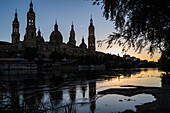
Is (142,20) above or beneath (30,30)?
beneath

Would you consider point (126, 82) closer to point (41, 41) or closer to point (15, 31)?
point (41, 41)

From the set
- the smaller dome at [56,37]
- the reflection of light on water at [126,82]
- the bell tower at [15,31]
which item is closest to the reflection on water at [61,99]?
the reflection of light on water at [126,82]

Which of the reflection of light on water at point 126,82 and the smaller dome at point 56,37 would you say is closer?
the reflection of light on water at point 126,82

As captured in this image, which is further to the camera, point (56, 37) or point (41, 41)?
point (56, 37)

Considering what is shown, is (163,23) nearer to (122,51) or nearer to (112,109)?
(122,51)

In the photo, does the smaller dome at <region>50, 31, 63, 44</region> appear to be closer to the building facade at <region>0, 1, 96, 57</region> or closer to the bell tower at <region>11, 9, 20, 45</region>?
the building facade at <region>0, 1, 96, 57</region>

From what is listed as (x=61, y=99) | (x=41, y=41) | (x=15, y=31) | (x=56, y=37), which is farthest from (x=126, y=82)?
(x=15, y=31)

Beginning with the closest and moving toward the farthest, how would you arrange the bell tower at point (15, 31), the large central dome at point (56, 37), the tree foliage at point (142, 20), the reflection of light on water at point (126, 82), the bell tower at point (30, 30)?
the tree foliage at point (142, 20), the reflection of light on water at point (126, 82), the bell tower at point (30, 30), the bell tower at point (15, 31), the large central dome at point (56, 37)

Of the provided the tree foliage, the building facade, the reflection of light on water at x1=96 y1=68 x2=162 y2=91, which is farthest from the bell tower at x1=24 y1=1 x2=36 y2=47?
the tree foliage

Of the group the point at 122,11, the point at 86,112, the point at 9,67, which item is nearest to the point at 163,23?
the point at 122,11

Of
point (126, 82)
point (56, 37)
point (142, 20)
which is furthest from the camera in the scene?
point (56, 37)

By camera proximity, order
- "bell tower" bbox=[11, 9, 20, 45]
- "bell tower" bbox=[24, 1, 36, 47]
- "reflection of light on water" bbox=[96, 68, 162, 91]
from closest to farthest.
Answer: "reflection of light on water" bbox=[96, 68, 162, 91]
"bell tower" bbox=[24, 1, 36, 47]
"bell tower" bbox=[11, 9, 20, 45]

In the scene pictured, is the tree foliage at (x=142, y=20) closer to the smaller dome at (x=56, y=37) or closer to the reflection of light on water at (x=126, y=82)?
the reflection of light on water at (x=126, y=82)

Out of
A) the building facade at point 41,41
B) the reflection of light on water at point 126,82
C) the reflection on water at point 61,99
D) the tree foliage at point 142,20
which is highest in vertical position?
the building facade at point 41,41
